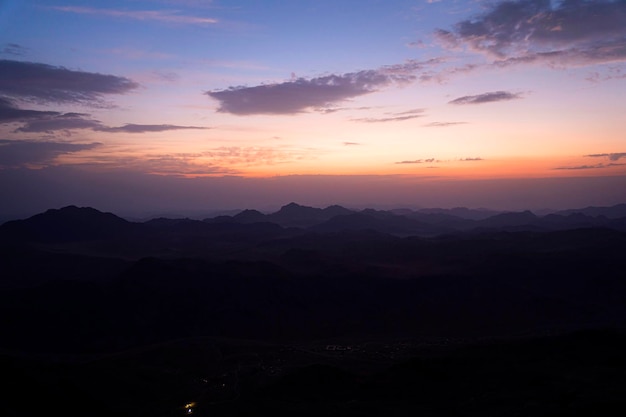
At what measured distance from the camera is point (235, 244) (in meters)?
166

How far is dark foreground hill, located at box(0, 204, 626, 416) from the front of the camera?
42.6 meters

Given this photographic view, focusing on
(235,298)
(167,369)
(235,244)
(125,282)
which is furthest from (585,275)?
(235,244)

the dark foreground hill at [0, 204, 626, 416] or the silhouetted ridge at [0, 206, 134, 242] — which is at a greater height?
the silhouetted ridge at [0, 206, 134, 242]

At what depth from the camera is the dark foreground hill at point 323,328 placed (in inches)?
1676

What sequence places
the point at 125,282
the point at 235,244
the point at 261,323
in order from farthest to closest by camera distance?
1. the point at 235,244
2. the point at 125,282
3. the point at 261,323

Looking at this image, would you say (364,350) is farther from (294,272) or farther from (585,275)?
(585,275)

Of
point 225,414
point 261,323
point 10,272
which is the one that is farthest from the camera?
point 10,272

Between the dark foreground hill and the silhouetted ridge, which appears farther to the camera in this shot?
the silhouetted ridge

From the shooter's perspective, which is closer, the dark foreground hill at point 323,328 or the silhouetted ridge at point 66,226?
the dark foreground hill at point 323,328

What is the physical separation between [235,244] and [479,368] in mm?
125690

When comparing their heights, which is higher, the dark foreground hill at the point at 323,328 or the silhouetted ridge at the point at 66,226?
the silhouetted ridge at the point at 66,226

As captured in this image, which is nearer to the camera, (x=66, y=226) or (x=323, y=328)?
(x=323, y=328)

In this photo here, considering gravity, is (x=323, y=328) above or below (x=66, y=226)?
below

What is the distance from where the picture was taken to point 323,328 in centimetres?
8162
